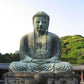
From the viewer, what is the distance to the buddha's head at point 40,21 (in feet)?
31.9

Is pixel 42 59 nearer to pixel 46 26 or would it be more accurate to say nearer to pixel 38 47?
pixel 38 47

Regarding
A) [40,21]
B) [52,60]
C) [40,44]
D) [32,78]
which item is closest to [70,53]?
[40,44]

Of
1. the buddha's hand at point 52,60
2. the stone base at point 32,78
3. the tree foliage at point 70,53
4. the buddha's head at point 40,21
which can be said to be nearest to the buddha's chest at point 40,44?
the buddha's head at point 40,21

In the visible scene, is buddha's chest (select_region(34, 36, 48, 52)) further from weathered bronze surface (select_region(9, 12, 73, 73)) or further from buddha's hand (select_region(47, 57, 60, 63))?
buddha's hand (select_region(47, 57, 60, 63))

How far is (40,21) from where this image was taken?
973 cm

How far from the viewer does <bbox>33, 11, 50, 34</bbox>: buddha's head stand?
9.72 metres

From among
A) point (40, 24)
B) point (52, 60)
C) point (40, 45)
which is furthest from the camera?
point (40, 45)

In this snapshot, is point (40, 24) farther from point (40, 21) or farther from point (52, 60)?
point (52, 60)

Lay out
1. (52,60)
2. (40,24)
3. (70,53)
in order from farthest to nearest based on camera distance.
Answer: (70,53)
(40,24)
(52,60)

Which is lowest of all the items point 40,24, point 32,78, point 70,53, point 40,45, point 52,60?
point 70,53

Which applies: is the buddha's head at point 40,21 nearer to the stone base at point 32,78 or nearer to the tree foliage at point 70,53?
the stone base at point 32,78

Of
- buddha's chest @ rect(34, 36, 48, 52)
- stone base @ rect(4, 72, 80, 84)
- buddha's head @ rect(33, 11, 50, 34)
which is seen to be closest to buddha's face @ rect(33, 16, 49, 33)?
buddha's head @ rect(33, 11, 50, 34)

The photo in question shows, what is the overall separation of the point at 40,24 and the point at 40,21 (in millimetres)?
153

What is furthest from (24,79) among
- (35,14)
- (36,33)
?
(35,14)
